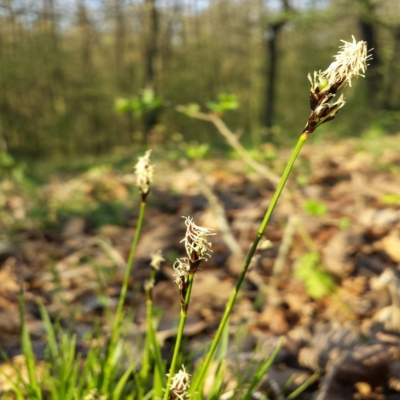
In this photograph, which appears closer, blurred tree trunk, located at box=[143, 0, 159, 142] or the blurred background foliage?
blurred tree trunk, located at box=[143, 0, 159, 142]

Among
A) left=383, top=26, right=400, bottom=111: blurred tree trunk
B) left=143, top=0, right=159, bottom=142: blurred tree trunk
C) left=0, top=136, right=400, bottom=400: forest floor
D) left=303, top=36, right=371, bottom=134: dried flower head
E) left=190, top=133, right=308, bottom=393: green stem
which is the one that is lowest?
left=0, top=136, right=400, bottom=400: forest floor

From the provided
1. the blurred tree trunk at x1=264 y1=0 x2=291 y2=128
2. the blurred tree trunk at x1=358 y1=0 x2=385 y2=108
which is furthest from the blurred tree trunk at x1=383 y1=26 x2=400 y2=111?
the blurred tree trunk at x1=264 y1=0 x2=291 y2=128

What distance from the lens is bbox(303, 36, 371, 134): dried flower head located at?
0.51 meters

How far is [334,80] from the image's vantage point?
0.51 metres

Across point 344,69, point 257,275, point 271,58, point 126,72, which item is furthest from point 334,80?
point 126,72

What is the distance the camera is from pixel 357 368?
112 cm

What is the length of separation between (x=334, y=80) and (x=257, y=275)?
1.50 m

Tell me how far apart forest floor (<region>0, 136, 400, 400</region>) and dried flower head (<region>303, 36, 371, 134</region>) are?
29 centimetres

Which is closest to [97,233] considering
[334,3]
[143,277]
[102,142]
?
[143,277]

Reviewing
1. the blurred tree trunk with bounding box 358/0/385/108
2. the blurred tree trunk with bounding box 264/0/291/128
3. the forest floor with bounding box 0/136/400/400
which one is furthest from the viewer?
the blurred tree trunk with bounding box 264/0/291/128

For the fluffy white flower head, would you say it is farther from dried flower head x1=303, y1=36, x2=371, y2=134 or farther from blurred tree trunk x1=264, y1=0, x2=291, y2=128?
blurred tree trunk x1=264, y1=0, x2=291, y2=128

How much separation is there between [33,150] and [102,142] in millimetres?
2415

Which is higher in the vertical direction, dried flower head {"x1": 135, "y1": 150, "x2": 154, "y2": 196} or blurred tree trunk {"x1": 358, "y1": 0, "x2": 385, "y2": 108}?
blurred tree trunk {"x1": 358, "y1": 0, "x2": 385, "y2": 108}

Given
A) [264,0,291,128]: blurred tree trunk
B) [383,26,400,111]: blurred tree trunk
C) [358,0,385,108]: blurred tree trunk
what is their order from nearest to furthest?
[383,26,400,111]: blurred tree trunk
[358,0,385,108]: blurred tree trunk
[264,0,291,128]: blurred tree trunk
